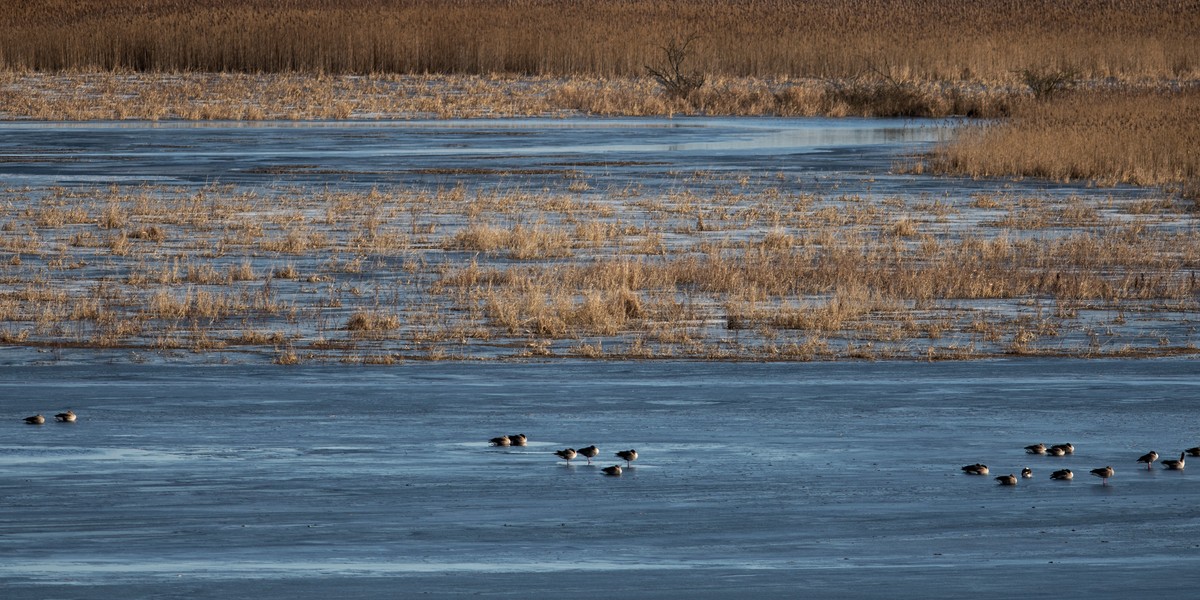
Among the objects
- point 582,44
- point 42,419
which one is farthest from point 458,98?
point 42,419

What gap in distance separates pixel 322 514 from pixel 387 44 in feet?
170

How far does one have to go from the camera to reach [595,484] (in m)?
9.55

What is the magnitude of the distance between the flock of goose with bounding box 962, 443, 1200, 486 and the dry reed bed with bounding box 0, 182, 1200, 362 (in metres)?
3.63

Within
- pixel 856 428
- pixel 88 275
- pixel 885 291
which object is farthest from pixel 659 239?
pixel 856 428

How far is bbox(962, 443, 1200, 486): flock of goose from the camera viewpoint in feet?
31.4

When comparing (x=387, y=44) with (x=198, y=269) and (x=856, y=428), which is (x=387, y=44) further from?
(x=856, y=428)

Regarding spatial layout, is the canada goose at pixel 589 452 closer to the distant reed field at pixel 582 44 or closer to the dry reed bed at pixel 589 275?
the dry reed bed at pixel 589 275

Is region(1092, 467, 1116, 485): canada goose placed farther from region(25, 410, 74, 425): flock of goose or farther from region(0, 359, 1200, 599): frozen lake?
region(25, 410, 74, 425): flock of goose

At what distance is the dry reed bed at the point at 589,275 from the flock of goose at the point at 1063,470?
3629 millimetres

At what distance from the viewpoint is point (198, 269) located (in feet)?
61.2

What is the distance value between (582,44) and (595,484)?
166ft

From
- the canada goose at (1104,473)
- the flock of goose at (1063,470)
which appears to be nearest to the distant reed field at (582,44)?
the flock of goose at (1063,470)

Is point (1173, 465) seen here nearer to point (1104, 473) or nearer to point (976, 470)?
point (1104, 473)

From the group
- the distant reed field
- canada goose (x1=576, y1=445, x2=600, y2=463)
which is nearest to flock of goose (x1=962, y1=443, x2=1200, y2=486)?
canada goose (x1=576, y1=445, x2=600, y2=463)
